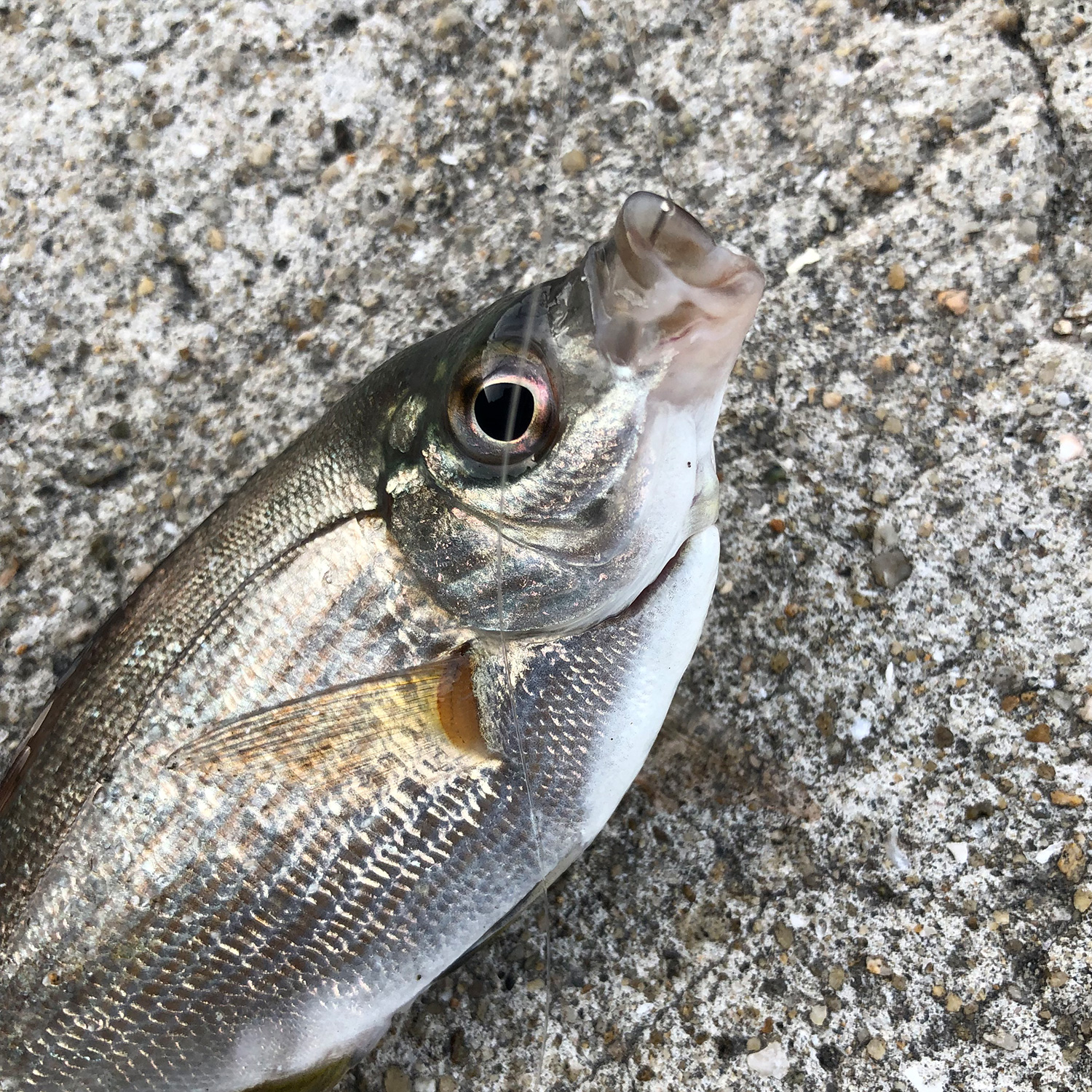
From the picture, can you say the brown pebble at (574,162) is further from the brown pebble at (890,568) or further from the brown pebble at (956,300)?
the brown pebble at (890,568)

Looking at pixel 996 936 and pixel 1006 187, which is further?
pixel 1006 187

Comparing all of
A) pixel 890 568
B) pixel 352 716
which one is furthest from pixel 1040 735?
pixel 352 716

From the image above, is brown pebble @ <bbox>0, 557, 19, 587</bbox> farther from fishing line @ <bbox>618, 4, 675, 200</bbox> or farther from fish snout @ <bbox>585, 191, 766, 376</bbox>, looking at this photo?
fishing line @ <bbox>618, 4, 675, 200</bbox>

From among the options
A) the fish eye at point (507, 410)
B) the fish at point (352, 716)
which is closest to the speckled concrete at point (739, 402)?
the fish at point (352, 716)

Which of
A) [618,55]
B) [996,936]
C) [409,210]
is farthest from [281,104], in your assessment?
[996,936]

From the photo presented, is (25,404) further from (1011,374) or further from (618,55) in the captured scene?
(1011,374)

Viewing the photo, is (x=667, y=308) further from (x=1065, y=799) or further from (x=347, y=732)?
(x=1065, y=799)

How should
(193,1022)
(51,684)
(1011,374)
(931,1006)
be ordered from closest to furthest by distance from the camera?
(193,1022) < (931,1006) < (1011,374) < (51,684)
